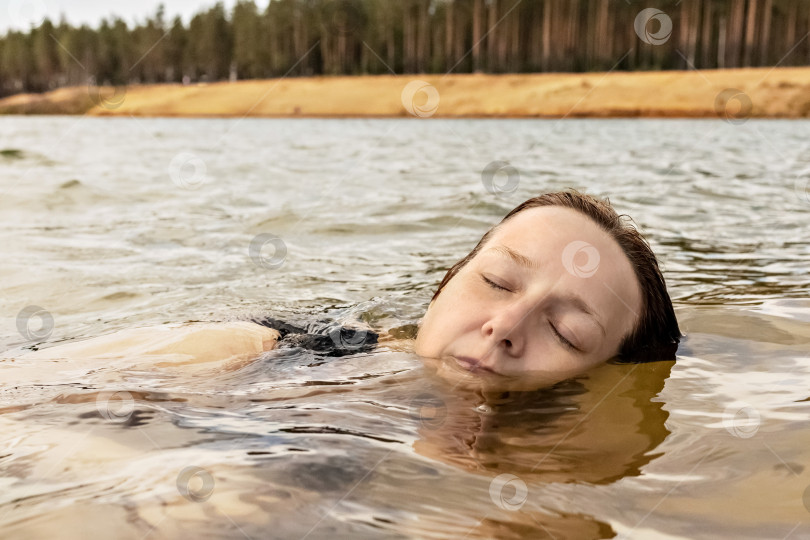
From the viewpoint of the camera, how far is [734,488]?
201 cm

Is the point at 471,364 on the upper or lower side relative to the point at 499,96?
lower

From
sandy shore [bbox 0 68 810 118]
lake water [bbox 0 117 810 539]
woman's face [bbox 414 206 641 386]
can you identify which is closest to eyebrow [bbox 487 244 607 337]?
woman's face [bbox 414 206 641 386]

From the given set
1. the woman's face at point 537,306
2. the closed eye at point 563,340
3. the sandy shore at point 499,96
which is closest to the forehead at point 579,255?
the woman's face at point 537,306

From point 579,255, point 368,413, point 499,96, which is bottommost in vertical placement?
point 368,413

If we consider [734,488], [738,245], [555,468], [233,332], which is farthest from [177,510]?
[738,245]

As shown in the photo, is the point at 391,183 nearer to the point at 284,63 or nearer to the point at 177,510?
the point at 177,510

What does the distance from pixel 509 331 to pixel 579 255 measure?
47cm

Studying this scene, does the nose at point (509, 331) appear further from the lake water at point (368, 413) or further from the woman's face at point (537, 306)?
the lake water at point (368, 413)

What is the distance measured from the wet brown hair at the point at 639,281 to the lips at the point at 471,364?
18.8 inches

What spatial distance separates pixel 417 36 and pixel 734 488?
185ft

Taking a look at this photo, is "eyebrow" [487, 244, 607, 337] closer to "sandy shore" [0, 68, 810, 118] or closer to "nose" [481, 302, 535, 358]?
"nose" [481, 302, 535, 358]

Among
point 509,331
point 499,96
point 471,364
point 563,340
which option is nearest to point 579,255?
point 563,340

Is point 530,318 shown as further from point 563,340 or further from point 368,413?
point 368,413

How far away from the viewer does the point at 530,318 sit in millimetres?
2725
